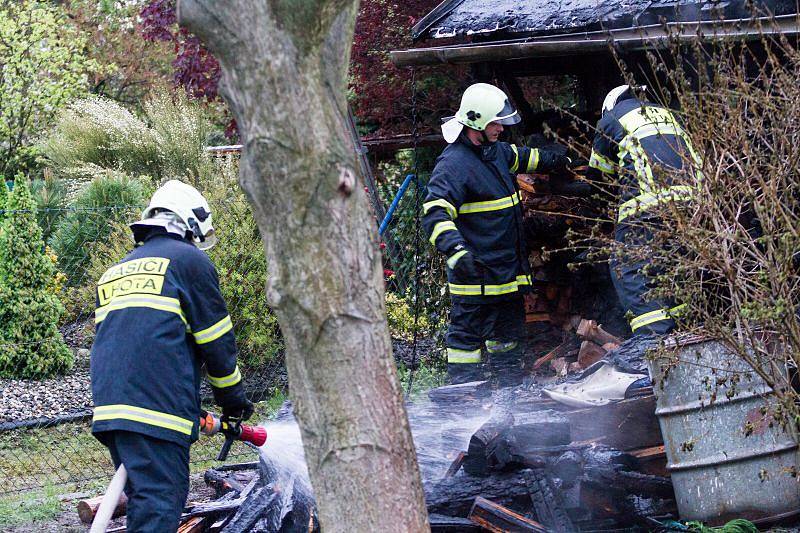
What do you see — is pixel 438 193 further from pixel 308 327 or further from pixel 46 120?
pixel 46 120

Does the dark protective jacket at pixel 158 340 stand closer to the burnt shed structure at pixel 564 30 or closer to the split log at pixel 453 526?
the split log at pixel 453 526

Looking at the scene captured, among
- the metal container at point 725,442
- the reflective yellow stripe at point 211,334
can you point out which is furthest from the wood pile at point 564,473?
the reflective yellow stripe at point 211,334

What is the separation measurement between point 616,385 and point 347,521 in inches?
101

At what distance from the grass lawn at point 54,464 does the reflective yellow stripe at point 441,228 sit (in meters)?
2.11

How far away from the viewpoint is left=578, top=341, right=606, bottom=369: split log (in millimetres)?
7125

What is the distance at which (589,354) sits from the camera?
23.5 ft

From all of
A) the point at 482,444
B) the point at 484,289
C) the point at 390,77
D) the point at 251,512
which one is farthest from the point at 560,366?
the point at 390,77

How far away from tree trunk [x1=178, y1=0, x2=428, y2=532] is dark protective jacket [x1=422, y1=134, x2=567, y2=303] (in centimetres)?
350

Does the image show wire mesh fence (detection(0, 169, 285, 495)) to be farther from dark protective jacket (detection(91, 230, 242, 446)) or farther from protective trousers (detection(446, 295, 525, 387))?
dark protective jacket (detection(91, 230, 242, 446))

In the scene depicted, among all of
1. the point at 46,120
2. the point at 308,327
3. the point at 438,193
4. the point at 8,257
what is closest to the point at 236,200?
the point at 8,257

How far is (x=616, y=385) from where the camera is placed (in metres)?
5.29

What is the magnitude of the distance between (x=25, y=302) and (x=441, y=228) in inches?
178

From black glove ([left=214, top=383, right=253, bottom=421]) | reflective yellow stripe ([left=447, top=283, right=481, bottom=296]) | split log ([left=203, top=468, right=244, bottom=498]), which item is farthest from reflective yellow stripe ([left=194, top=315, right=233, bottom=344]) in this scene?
reflective yellow stripe ([left=447, top=283, right=481, bottom=296])

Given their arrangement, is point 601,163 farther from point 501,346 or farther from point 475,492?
point 475,492
